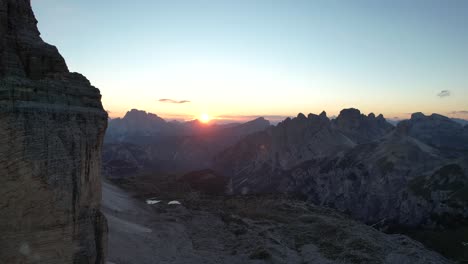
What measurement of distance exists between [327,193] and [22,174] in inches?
3645

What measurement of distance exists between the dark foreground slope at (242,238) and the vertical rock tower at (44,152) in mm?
16958

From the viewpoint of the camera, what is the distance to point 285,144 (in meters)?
150

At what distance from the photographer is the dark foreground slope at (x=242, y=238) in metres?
48.2

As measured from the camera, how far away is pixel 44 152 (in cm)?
1992

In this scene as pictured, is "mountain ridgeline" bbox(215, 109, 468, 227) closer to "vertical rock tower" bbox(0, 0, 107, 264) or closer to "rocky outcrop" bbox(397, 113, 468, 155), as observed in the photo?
"rocky outcrop" bbox(397, 113, 468, 155)

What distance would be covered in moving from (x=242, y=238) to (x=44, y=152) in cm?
4242

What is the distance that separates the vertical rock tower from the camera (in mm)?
18844

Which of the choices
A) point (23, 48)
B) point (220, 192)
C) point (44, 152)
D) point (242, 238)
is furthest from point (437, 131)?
point (44, 152)

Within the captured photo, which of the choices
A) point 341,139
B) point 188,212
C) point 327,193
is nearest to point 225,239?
point 188,212

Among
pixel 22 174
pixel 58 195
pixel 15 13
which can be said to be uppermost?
pixel 15 13

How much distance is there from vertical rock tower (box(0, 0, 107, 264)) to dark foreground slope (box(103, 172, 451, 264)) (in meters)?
17.0

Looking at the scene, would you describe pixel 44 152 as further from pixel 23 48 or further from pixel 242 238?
pixel 242 238

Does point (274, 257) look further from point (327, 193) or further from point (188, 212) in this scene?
point (327, 193)

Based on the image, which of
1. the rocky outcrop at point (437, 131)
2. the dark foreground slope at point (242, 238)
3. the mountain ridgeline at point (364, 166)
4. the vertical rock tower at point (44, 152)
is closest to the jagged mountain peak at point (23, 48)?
the vertical rock tower at point (44, 152)
